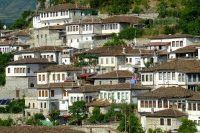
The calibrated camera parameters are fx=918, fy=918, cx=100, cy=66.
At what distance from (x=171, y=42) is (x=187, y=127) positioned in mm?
24890

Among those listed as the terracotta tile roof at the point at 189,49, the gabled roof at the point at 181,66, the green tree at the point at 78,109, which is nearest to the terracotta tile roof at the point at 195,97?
the gabled roof at the point at 181,66

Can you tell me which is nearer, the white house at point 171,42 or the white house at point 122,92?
the white house at point 122,92

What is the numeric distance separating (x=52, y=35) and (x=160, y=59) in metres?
20.7

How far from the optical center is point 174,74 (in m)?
79.2

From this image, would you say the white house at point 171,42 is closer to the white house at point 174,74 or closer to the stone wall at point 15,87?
the white house at point 174,74

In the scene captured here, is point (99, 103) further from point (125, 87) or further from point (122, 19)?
point (122, 19)

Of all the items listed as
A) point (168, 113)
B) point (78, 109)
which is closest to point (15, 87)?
point (78, 109)

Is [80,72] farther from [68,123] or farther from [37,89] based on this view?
[68,123]

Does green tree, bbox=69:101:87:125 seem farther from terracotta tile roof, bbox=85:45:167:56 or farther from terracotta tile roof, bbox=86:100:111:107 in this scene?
terracotta tile roof, bbox=85:45:167:56

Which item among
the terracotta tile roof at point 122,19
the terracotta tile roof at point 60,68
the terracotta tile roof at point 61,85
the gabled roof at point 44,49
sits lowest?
the terracotta tile roof at point 61,85

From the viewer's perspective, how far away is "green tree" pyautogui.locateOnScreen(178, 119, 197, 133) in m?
68.2

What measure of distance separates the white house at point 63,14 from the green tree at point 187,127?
42.9m

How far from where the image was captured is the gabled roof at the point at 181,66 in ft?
258

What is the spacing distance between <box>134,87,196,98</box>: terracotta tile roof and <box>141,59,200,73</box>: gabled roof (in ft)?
11.7
